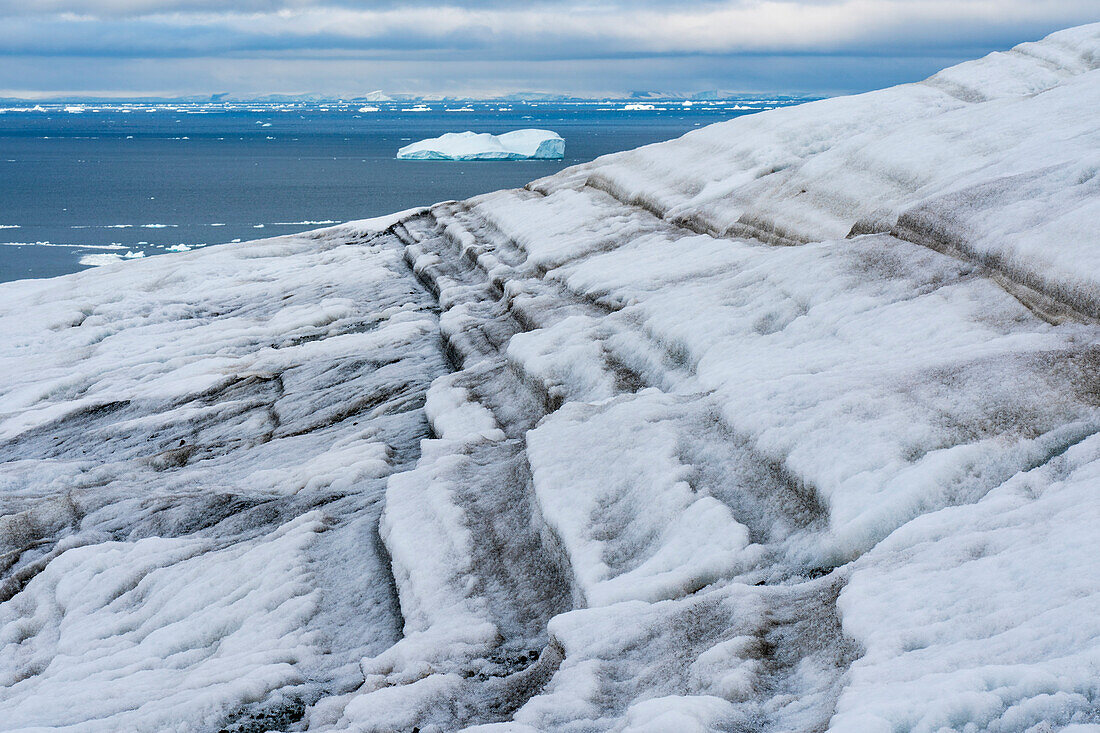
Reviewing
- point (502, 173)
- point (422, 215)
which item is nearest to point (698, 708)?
point (422, 215)

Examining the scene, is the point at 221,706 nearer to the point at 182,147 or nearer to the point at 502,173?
the point at 502,173

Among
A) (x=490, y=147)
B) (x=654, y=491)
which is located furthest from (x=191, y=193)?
(x=654, y=491)

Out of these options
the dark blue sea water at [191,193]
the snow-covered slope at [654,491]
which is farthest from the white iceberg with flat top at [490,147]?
the snow-covered slope at [654,491]

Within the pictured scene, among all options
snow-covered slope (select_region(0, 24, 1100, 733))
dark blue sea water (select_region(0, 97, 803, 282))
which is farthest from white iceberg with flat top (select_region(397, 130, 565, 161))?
snow-covered slope (select_region(0, 24, 1100, 733))

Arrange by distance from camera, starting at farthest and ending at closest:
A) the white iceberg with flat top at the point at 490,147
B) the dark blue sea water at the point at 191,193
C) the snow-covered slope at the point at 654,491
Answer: the white iceberg with flat top at the point at 490,147, the dark blue sea water at the point at 191,193, the snow-covered slope at the point at 654,491

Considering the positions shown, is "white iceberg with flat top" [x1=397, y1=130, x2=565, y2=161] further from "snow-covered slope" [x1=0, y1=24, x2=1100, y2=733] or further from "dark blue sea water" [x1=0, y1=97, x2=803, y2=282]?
"snow-covered slope" [x1=0, y1=24, x2=1100, y2=733]

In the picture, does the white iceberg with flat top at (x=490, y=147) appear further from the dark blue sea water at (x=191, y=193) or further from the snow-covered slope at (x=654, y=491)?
the snow-covered slope at (x=654, y=491)
